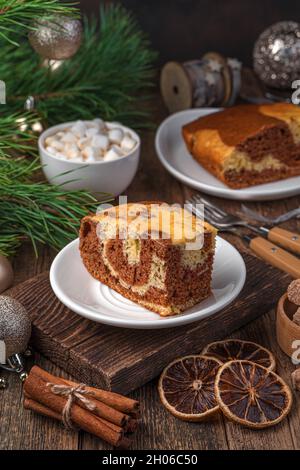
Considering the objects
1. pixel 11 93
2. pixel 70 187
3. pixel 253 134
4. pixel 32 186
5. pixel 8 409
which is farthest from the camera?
pixel 11 93

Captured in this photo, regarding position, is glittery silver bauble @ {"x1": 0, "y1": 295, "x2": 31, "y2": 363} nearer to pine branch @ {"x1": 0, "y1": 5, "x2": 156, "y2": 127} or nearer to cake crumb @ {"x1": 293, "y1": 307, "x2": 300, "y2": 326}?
cake crumb @ {"x1": 293, "y1": 307, "x2": 300, "y2": 326}

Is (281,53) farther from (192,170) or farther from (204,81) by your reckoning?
(192,170)

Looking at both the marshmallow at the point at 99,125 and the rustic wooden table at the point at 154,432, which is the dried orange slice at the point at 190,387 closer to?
the rustic wooden table at the point at 154,432

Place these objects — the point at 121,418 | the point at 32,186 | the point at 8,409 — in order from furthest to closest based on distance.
Result: the point at 32,186
the point at 8,409
the point at 121,418

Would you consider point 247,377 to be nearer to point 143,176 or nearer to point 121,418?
point 121,418

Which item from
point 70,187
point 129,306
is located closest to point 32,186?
point 70,187

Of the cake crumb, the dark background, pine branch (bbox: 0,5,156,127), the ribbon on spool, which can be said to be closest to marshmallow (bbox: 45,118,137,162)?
pine branch (bbox: 0,5,156,127)
